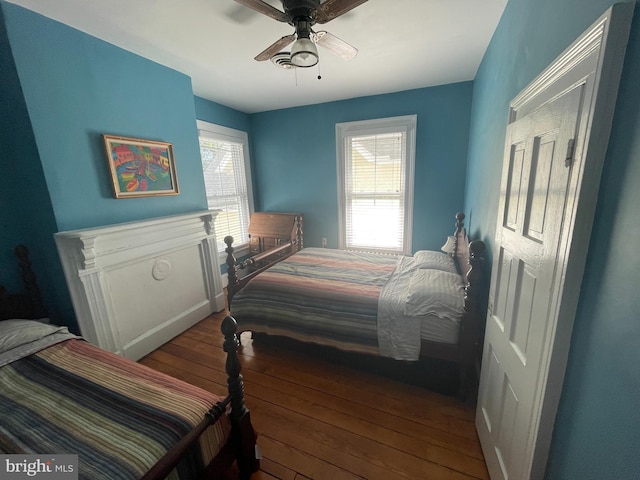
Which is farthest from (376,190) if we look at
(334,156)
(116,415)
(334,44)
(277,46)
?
(116,415)

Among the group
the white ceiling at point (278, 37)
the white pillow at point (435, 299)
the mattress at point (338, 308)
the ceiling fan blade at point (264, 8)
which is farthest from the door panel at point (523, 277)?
the ceiling fan blade at point (264, 8)

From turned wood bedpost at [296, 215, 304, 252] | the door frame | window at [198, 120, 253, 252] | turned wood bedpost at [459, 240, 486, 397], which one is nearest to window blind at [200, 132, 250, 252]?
window at [198, 120, 253, 252]

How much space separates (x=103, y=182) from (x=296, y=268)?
5.59ft

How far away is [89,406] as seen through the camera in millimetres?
1077

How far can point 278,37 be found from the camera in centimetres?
193

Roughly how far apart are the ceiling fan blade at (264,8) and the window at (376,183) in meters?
2.19

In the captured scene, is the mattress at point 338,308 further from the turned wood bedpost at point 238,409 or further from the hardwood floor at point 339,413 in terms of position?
the turned wood bedpost at point 238,409

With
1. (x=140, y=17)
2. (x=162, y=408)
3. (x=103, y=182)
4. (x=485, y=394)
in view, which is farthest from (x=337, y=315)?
(x=140, y=17)

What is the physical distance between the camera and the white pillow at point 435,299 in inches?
64.9

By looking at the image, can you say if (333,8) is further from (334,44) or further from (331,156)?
(331,156)

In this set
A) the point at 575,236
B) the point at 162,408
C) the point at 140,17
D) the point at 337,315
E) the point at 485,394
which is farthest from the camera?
the point at 337,315

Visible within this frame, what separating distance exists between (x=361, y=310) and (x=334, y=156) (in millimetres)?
2533

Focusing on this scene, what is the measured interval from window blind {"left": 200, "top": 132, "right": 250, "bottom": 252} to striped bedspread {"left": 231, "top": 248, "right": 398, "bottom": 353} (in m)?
1.69

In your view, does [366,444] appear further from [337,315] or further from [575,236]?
[575,236]
